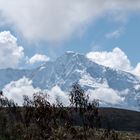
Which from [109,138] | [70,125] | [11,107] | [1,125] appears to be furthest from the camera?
[11,107]

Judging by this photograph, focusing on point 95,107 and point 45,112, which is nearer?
point 45,112

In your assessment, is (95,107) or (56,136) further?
(95,107)

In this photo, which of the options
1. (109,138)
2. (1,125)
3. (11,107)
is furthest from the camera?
(11,107)

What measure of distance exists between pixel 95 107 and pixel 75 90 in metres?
2.45

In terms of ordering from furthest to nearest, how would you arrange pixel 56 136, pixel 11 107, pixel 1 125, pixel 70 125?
pixel 11 107
pixel 1 125
pixel 70 125
pixel 56 136

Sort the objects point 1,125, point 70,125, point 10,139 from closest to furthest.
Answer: point 70,125 → point 10,139 → point 1,125

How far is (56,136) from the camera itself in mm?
36250

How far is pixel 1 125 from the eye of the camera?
194ft

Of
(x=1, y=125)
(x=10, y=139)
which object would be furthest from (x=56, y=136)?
(x=1, y=125)

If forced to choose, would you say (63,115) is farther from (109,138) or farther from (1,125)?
(1,125)

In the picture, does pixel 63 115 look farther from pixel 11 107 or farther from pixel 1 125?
pixel 11 107

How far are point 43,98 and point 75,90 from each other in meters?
3.96

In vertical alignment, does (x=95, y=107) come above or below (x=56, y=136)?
above

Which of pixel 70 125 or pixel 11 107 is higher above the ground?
pixel 11 107
